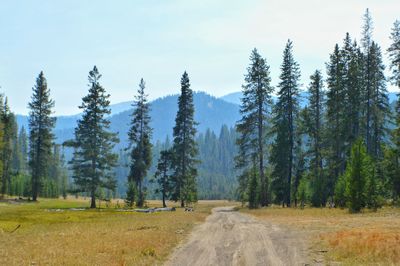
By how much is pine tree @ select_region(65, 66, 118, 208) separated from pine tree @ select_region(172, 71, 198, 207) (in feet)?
34.4

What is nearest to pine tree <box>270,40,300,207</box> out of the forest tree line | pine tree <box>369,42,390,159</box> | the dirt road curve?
the forest tree line

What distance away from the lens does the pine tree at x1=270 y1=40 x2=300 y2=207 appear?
5516 centimetres

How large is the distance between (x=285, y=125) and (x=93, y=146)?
83.0 ft

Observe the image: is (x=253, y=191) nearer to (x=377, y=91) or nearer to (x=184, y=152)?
(x=184, y=152)

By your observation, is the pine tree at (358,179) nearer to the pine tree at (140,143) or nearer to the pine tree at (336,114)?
the pine tree at (336,114)

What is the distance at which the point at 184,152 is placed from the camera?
65062 millimetres

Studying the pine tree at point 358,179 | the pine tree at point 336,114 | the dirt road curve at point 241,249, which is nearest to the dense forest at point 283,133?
the pine tree at point 336,114

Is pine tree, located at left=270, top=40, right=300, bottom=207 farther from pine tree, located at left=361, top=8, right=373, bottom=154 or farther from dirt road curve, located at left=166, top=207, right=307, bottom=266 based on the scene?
dirt road curve, located at left=166, top=207, right=307, bottom=266

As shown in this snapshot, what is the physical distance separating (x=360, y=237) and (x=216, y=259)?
6.93 metres

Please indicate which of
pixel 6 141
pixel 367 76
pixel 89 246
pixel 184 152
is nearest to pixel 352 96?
pixel 367 76

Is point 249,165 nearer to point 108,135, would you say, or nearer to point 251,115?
point 251,115

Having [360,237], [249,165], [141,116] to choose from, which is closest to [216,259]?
[360,237]

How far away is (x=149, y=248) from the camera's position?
59.6ft

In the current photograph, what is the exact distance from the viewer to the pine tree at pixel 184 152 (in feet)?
212
